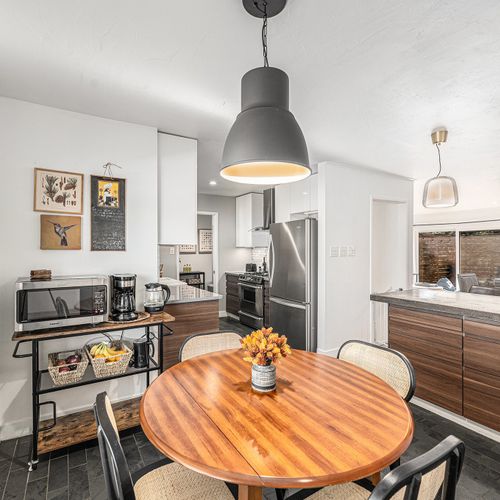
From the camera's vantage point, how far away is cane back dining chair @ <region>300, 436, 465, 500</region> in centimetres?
76

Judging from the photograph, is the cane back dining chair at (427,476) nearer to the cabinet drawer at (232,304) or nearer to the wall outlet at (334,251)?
the wall outlet at (334,251)

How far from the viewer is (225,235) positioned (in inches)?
244

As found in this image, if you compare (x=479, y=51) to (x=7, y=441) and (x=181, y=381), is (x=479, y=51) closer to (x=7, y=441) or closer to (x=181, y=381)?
(x=181, y=381)

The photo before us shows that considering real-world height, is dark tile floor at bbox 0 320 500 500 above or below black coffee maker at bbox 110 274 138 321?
below

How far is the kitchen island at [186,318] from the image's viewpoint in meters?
3.06

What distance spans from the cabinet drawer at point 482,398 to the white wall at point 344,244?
154cm

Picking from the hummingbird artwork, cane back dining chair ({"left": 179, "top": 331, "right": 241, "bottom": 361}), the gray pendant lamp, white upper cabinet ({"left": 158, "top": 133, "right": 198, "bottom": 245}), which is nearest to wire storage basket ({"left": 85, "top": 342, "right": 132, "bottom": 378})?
cane back dining chair ({"left": 179, "top": 331, "right": 241, "bottom": 361})

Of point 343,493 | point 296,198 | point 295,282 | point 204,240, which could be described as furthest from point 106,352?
point 204,240

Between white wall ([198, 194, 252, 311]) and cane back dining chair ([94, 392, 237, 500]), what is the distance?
15.7ft

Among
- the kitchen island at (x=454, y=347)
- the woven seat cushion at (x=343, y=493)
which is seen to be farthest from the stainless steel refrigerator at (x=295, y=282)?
the woven seat cushion at (x=343, y=493)

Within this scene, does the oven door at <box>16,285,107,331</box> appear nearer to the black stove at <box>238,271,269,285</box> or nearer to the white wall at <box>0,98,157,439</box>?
the white wall at <box>0,98,157,439</box>

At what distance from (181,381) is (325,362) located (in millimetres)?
813

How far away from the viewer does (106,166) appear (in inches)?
103

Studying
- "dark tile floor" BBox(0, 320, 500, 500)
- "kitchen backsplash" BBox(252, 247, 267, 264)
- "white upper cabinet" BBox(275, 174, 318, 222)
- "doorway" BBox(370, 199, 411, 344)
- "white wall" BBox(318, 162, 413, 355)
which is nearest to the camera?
"dark tile floor" BBox(0, 320, 500, 500)
